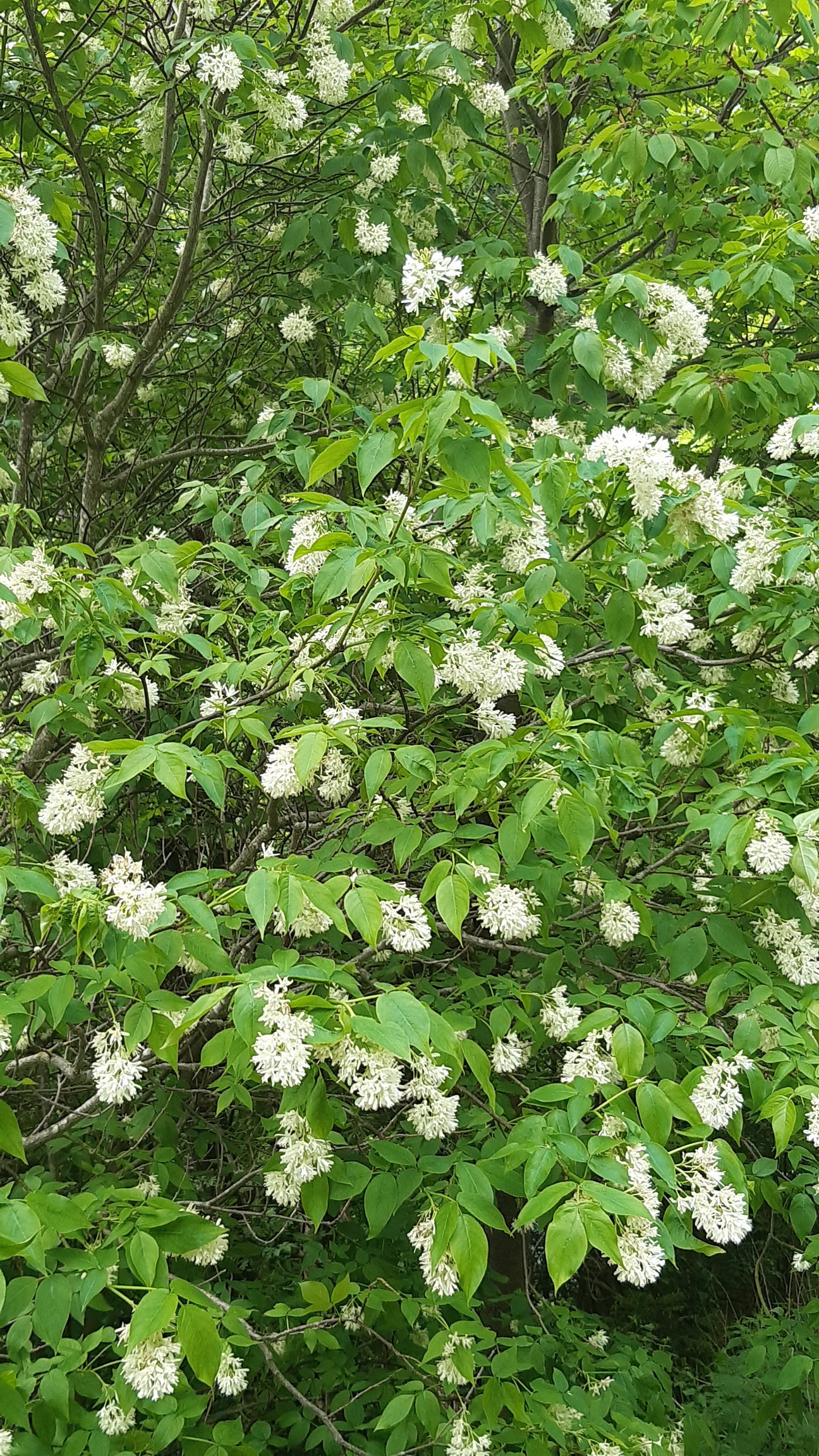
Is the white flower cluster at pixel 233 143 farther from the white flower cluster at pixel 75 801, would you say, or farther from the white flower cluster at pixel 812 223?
the white flower cluster at pixel 75 801

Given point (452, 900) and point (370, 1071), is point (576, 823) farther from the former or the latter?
point (370, 1071)

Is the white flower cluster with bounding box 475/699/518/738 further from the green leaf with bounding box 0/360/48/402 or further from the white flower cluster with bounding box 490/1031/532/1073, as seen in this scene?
the green leaf with bounding box 0/360/48/402

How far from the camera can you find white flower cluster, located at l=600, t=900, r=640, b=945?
3.28m

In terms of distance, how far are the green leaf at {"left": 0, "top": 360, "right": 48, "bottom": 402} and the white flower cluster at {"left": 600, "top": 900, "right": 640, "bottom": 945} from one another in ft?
7.37

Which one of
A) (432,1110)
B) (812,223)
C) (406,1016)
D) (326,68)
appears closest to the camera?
(406,1016)

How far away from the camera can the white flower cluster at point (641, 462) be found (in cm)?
278

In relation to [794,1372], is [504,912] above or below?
above

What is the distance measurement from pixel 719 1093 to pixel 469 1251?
0.87m

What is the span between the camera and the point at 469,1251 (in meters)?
2.10

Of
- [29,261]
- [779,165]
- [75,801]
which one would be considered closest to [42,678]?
[75,801]

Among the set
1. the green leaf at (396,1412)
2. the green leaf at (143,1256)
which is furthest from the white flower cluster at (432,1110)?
the green leaf at (396,1412)

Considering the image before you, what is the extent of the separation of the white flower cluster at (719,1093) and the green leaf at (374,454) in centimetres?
172

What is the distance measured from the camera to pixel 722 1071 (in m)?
2.65

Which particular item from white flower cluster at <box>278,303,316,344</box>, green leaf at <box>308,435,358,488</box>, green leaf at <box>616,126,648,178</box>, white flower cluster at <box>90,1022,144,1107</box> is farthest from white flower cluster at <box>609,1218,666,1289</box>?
white flower cluster at <box>278,303,316,344</box>
